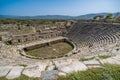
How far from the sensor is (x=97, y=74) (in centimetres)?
298

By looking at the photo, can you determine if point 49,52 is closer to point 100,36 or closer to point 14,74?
point 100,36

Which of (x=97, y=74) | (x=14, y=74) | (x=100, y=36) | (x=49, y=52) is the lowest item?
(x=49, y=52)

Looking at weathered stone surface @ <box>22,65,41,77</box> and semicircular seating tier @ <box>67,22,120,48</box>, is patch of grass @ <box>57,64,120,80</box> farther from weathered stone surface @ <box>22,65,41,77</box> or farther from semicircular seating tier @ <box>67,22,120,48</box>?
semicircular seating tier @ <box>67,22,120,48</box>

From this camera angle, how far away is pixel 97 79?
2.84m

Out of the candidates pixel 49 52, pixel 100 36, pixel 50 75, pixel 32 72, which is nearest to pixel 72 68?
pixel 50 75

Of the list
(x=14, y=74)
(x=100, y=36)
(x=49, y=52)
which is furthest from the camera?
(x=100, y=36)

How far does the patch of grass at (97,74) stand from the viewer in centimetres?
286

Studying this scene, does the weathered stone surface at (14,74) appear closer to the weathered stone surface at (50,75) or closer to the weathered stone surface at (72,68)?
the weathered stone surface at (50,75)

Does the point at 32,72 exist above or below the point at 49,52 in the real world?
above

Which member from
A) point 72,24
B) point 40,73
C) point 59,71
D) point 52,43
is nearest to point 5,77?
point 40,73

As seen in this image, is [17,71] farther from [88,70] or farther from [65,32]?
[65,32]

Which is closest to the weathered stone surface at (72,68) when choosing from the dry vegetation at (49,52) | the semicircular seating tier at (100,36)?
the semicircular seating tier at (100,36)

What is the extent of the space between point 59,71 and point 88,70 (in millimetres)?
853

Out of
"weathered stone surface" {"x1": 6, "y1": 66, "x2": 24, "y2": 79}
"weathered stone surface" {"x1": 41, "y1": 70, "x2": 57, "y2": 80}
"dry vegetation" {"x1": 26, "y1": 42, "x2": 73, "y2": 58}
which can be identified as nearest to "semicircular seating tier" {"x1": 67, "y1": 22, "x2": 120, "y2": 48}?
"dry vegetation" {"x1": 26, "y1": 42, "x2": 73, "y2": 58}
